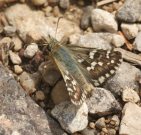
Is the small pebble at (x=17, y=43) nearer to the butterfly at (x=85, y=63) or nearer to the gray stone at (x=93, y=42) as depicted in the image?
the butterfly at (x=85, y=63)

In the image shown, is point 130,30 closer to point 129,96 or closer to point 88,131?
point 129,96

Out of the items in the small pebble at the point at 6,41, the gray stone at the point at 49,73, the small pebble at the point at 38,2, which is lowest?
the gray stone at the point at 49,73

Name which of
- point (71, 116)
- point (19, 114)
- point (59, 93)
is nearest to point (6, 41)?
point (59, 93)

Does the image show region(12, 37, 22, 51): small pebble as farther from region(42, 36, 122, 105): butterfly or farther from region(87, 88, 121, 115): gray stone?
region(87, 88, 121, 115): gray stone

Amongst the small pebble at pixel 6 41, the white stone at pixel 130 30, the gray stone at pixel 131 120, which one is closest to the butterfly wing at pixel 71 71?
the gray stone at pixel 131 120

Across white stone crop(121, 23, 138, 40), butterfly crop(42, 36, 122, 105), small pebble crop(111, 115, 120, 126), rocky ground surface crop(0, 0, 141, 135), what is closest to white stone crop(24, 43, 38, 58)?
rocky ground surface crop(0, 0, 141, 135)

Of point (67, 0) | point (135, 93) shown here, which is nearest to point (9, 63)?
point (67, 0)

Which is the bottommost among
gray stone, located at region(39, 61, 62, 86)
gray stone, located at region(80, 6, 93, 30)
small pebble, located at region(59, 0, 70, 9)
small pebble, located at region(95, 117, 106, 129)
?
small pebble, located at region(95, 117, 106, 129)

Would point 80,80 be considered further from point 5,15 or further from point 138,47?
point 5,15
